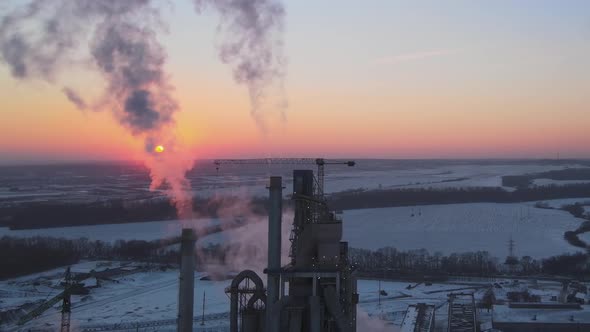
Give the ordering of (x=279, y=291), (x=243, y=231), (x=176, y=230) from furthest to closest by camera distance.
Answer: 1. (x=176, y=230)
2. (x=243, y=231)
3. (x=279, y=291)

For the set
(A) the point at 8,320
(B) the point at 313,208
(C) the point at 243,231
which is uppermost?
(B) the point at 313,208

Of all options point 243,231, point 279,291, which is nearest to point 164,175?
point 279,291

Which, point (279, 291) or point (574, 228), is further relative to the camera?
point (574, 228)

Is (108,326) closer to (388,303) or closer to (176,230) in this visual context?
(388,303)

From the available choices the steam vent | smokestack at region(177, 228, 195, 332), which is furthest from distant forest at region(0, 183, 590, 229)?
the steam vent

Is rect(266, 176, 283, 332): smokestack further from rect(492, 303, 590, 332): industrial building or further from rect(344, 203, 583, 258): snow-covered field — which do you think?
rect(344, 203, 583, 258): snow-covered field

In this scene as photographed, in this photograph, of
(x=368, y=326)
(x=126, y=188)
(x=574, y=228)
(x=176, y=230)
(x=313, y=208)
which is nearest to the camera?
(x=313, y=208)
